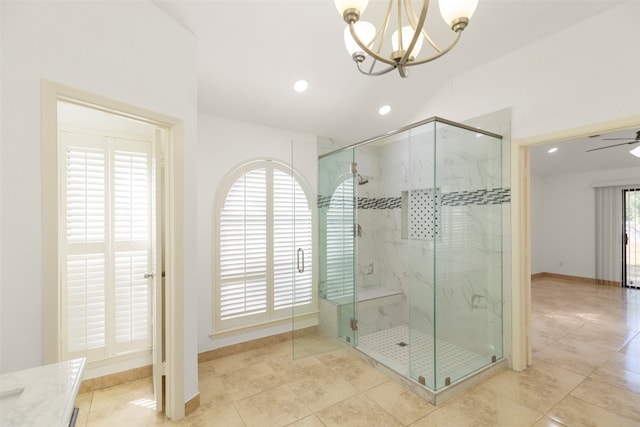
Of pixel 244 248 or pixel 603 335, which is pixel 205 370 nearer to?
pixel 244 248

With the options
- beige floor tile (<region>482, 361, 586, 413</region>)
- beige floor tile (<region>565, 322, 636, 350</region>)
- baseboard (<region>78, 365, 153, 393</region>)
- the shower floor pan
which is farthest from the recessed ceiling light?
beige floor tile (<region>565, 322, 636, 350</region>)

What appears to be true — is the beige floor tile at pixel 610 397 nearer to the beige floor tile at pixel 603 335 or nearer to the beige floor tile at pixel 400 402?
the beige floor tile at pixel 603 335

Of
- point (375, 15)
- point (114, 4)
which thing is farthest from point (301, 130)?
point (114, 4)

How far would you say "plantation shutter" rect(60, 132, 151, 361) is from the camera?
7.56 feet

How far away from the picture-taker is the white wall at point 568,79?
1.96 meters

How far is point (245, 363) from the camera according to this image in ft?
9.24

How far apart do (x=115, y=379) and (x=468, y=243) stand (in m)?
3.34

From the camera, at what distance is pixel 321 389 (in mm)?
2361

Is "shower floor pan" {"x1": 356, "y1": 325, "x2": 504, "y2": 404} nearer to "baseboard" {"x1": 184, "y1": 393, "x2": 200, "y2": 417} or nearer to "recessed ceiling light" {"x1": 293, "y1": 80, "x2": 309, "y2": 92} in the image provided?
"baseboard" {"x1": 184, "y1": 393, "x2": 200, "y2": 417}

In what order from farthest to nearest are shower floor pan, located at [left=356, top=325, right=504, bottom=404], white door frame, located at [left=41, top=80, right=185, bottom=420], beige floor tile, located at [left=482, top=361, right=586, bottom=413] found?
1. shower floor pan, located at [left=356, top=325, right=504, bottom=404]
2. beige floor tile, located at [left=482, top=361, right=586, bottom=413]
3. white door frame, located at [left=41, top=80, right=185, bottom=420]

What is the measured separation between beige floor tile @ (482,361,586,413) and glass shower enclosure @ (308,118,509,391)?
177mm

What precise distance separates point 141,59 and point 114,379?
100 inches

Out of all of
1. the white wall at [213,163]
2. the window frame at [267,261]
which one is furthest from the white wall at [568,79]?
the window frame at [267,261]

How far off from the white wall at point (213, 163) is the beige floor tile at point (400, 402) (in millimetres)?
1413
